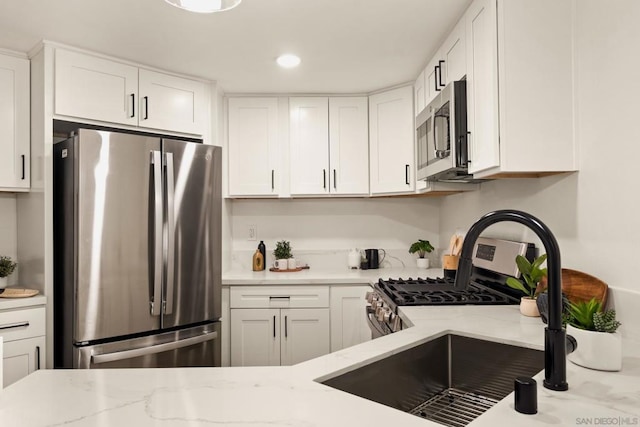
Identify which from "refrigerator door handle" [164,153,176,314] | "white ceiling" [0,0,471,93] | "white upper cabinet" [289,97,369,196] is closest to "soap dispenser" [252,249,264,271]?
"white upper cabinet" [289,97,369,196]

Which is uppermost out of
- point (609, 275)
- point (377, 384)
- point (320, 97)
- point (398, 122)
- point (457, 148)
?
point (320, 97)

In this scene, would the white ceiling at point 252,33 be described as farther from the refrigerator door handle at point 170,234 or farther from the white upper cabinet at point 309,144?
the refrigerator door handle at point 170,234

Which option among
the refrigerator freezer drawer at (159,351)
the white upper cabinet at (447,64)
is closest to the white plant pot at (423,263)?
the white upper cabinet at (447,64)

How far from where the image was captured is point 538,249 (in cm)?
209

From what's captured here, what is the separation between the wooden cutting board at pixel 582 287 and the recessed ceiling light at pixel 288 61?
1950 millimetres

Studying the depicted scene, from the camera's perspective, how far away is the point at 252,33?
238 cm

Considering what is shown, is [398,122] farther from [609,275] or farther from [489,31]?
[609,275]

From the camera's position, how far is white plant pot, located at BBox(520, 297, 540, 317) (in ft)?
5.77

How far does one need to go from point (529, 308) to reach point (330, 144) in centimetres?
213

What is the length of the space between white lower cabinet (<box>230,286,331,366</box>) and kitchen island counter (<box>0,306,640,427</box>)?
6.36 feet

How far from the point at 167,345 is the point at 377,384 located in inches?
67.2

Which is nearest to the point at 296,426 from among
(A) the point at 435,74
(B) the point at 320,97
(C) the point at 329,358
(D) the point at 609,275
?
(C) the point at 329,358

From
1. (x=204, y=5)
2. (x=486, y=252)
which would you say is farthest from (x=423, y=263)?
(x=204, y=5)

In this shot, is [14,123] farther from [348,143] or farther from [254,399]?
[254,399]
